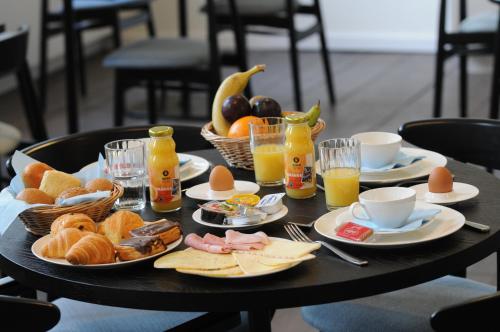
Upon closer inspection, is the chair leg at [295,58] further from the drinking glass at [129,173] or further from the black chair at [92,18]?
the drinking glass at [129,173]

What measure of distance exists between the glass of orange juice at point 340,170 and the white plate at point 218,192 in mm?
161

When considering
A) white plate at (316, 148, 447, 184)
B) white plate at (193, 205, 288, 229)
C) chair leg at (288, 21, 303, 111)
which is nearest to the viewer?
white plate at (193, 205, 288, 229)

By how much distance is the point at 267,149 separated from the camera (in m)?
1.71

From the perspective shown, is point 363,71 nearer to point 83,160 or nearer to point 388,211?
point 83,160

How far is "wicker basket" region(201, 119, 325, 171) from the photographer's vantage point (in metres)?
1.77

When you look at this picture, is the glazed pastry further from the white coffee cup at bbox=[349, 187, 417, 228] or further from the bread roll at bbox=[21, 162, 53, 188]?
the white coffee cup at bbox=[349, 187, 417, 228]

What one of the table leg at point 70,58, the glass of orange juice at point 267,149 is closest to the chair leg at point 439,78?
the table leg at point 70,58

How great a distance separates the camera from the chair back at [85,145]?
2.12m

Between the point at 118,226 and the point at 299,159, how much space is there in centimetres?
36

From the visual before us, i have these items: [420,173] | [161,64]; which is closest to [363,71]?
[161,64]

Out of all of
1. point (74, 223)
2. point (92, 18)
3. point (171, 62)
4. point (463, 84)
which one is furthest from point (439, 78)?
point (74, 223)

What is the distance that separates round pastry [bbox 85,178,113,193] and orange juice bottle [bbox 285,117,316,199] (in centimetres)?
32

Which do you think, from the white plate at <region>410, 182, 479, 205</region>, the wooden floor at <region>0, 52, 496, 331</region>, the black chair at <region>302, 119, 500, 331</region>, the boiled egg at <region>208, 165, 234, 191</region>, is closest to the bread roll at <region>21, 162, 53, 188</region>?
the boiled egg at <region>208, 165, 234, 191</region>

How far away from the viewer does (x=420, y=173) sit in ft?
5.52
